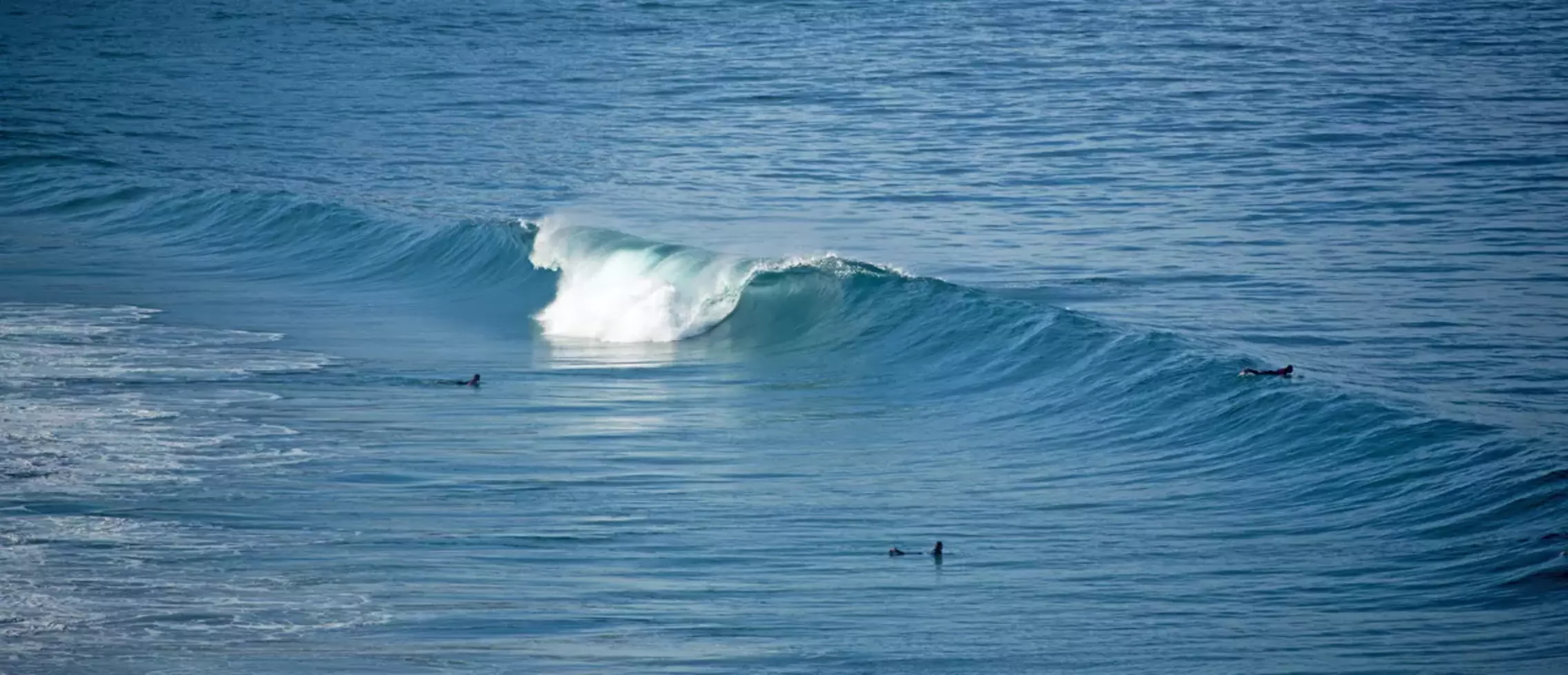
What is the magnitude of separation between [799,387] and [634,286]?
492cm

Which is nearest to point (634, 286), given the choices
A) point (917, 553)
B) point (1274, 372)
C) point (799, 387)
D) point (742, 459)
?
point (799, 387)

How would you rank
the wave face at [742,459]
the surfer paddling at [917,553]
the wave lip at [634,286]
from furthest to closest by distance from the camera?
the wave lip at [634,286] < the surfer paddling at [917,553] < the wave face at [742,459]

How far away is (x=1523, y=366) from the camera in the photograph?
18.0 metres

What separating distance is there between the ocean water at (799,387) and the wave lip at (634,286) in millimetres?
87

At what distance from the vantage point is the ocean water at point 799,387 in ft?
38.0

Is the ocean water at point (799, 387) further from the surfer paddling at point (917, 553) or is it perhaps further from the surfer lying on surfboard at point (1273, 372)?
the surfer paddling at point (917, 553)

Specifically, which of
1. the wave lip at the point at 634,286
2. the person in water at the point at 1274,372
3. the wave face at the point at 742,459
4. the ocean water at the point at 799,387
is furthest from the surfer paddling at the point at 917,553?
the wave lip at the point at 634,286

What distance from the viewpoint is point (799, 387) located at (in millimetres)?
19797

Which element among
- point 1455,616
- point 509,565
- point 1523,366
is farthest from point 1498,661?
point 1523,366

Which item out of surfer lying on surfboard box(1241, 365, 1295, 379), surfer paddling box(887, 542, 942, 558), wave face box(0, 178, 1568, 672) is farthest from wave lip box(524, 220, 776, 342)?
surfer paddling box(887, 542, 942, 558)

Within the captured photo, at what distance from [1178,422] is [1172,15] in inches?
1888

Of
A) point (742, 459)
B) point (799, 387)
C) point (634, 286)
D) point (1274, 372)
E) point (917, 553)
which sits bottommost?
point (917, 553)

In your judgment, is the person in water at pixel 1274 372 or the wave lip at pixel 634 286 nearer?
the person in water at pixel 1274 372

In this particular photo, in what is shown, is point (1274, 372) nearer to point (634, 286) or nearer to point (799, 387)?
point (799, 387)
